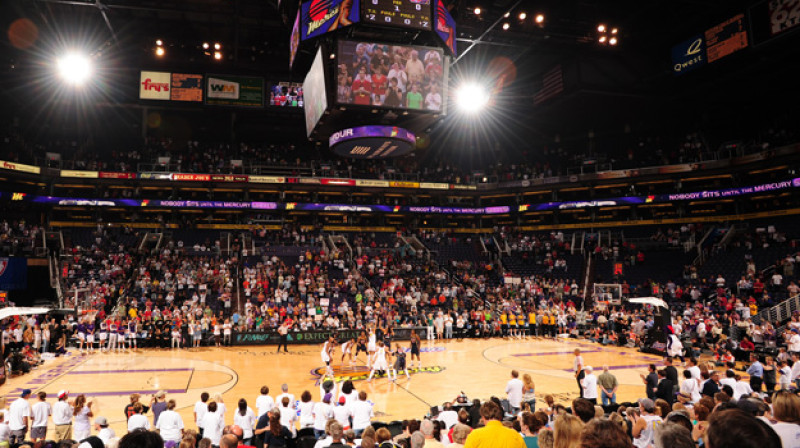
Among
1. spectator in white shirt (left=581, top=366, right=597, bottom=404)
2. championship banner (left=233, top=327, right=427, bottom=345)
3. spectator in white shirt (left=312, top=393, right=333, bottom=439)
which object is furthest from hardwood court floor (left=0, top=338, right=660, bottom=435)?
spectator in white shirt (left=312, top=393, right=333, bottom=439)

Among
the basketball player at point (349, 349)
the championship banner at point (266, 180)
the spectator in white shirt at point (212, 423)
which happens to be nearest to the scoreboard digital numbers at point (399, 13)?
the basketball player at point (349, 349)

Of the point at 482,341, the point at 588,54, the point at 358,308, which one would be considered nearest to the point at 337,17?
the point at 358,308

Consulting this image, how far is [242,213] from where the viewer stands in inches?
1582

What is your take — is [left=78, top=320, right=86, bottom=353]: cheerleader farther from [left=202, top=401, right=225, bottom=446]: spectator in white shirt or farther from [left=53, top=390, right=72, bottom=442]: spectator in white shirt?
[left=202, top=401, right=225, bottom=446]: spectator in white shirt

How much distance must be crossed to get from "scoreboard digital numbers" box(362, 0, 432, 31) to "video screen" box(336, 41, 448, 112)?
1.35 m

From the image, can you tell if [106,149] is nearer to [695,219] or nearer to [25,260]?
[25,260]

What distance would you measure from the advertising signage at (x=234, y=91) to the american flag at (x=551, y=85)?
788 inches

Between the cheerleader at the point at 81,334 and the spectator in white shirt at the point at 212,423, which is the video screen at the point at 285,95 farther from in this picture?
the spectator in white shirt at the point at 212,423

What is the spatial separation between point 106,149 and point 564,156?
1476 inches

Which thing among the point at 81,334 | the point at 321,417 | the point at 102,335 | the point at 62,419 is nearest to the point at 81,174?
the point at 102,335

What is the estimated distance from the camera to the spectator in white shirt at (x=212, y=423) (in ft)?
27.1

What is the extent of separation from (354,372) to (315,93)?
11.3 meters

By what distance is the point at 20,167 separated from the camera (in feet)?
105

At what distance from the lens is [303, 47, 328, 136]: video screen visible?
62.9 feet
